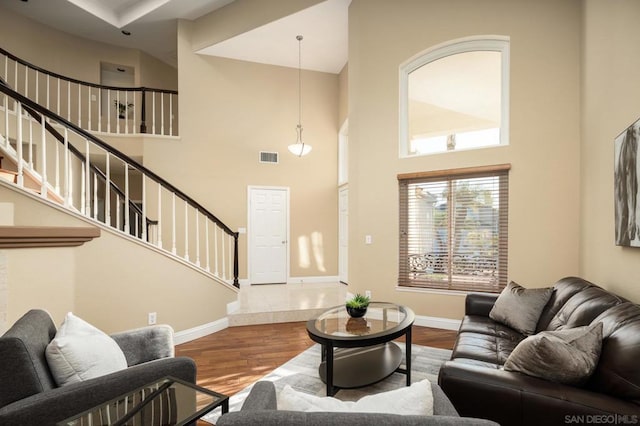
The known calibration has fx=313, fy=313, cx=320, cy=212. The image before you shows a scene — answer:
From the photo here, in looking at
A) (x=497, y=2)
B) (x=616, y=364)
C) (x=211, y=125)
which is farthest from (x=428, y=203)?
(x=211, y=125)

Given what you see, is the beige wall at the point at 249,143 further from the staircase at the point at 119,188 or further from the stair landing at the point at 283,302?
the stair landing at the point at 283,302

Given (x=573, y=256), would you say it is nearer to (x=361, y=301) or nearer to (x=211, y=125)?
(x=361, y=301)

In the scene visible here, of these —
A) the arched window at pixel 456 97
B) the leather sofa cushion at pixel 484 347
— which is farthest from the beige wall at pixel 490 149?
the leather sofa cushion at pixel 484 347

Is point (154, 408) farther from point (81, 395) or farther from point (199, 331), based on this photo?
point (199, 331)

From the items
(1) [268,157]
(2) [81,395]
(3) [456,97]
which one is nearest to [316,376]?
(2) [81,395]

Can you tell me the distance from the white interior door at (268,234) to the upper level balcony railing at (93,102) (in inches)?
86.5

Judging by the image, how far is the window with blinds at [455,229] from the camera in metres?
3.81

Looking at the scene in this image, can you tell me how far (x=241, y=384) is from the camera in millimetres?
2688

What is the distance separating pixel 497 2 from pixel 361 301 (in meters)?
3.91

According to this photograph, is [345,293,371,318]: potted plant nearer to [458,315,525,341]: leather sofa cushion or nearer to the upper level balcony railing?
[458,315,525,341]: leather sofa cushion

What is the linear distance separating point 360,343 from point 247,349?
166 centimetres

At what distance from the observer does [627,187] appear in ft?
7.31

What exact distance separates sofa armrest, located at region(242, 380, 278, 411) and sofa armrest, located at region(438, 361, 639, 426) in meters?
0.96

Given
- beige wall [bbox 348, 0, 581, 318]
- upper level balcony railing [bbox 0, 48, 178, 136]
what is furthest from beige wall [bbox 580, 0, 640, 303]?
upper level balcony railing [bbox 0, 48, 178, 136]
